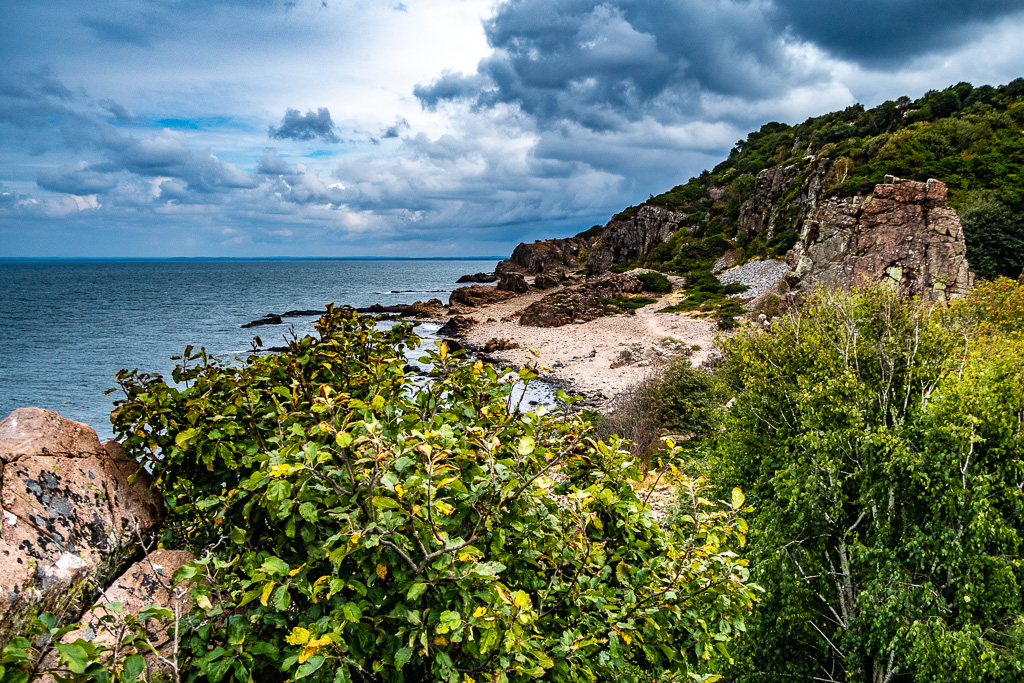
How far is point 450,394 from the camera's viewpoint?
4.82m

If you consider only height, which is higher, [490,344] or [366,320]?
[366,320]

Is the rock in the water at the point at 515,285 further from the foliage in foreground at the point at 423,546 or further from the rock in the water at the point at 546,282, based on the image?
the foliage in foreground at the point at 423,546

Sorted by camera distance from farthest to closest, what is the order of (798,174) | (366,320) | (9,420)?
(798,174), (366,320), (9,420)

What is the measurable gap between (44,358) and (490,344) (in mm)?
45401

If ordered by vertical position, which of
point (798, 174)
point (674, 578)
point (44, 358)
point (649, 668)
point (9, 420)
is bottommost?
point (44, 358)

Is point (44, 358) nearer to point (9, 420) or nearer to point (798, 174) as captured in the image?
point (9, 420)

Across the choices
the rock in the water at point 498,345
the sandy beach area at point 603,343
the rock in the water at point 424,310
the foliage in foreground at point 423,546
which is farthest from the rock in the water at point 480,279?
the foliage in foreground at point 423,546

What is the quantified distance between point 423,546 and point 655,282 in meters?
73.2

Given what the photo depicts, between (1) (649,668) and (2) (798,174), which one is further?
(2) (798,174)

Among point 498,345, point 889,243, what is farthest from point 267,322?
point 889,243

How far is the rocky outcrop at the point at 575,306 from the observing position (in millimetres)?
60625

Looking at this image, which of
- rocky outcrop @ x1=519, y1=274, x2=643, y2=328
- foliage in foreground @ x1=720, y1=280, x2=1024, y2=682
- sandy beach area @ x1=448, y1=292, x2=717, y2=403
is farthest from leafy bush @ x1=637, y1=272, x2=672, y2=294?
foliage in foreground @ x1=720, y1=280, x2=1024, y2=682

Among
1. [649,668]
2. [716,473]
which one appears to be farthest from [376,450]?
[716,473]

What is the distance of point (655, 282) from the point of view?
7225 cm
